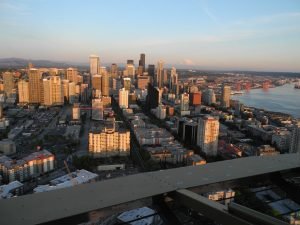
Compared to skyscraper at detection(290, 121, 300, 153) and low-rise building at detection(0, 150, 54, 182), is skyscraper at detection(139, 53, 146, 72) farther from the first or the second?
low-rise building at detection(0, 150, 54, 182)

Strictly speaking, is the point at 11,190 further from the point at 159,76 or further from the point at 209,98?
the point at 159,76

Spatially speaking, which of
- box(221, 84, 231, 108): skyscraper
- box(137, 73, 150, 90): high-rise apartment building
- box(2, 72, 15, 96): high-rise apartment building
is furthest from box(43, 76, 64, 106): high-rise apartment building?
box(221, 84, 231, 108): skyscraper

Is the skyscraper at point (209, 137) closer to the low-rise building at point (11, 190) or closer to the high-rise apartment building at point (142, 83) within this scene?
the low-rise building at point (11, 190)

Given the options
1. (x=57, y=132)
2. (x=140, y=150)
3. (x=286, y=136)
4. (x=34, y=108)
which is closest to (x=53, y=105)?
(x=34, y=108)

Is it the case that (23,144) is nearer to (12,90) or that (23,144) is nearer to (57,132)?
(57,132)

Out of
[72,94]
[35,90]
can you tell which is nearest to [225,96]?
[72,94]
